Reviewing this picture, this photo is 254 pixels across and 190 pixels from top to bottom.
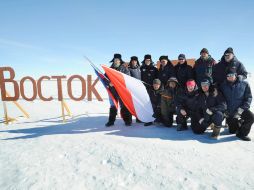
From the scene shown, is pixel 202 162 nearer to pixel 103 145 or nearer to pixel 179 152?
pixel 179 152

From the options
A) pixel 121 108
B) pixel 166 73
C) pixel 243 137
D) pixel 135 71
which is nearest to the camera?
pixel 243 137

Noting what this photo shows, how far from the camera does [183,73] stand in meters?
6.01

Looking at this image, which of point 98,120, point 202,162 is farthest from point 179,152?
point 98,120

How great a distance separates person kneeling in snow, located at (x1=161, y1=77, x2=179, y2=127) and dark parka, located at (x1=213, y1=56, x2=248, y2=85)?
107 centimetres

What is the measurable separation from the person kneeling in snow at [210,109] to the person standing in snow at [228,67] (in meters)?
0.42

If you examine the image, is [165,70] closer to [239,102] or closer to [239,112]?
[239,102]

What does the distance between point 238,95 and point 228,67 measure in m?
0.83

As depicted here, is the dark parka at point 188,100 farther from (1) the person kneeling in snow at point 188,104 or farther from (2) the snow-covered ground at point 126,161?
(2) the snow-covered ground at point 126,161

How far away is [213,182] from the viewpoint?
2912 millimetres

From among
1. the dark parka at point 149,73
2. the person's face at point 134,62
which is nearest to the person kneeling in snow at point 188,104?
the dark parka at point 149,73

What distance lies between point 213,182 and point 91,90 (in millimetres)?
6166

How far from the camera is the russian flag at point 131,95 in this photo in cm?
594

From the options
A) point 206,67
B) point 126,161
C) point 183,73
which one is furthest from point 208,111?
point 126,161

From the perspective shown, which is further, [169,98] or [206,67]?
[169,98]
